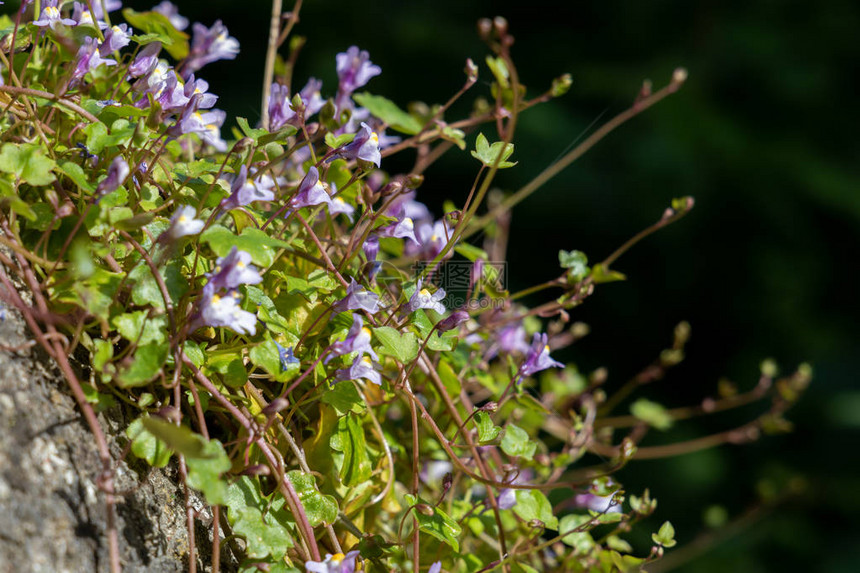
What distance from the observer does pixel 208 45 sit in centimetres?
61

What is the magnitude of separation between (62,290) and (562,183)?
1.91 meters

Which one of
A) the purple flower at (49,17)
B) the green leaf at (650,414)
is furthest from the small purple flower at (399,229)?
the green leaf at (650,414)

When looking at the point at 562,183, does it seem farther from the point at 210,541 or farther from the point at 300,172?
the point at 210,541

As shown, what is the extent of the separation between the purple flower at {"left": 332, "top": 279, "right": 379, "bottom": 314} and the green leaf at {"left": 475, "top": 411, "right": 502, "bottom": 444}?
0.12m

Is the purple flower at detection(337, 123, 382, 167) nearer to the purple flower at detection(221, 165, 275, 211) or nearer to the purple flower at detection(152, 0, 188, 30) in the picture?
the purple flower at detection(221, 165, 275, 211)

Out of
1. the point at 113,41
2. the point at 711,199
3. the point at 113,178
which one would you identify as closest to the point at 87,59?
the point at 113,41

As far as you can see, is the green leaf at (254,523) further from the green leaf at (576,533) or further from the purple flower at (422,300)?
the green leaf at (576,533)

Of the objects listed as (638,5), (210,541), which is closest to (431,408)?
(210,541)

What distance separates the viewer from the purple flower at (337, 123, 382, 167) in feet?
1.90

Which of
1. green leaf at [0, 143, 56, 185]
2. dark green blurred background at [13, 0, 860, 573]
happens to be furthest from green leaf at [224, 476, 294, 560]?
dark green blurred background at [13, 0, 860, 573]

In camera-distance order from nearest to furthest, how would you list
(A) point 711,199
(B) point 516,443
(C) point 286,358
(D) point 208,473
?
(D) point 208,473, (C) point 286,358, (B) point 516,443, (A) point 711,199

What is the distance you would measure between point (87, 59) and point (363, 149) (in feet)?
0.71

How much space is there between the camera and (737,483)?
213 cm

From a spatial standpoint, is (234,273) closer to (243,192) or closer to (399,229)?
(243,192)
